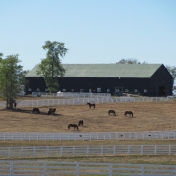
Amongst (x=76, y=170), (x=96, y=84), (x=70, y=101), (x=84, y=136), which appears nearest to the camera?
(x=76, y=170)

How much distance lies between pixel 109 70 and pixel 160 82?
1160cm

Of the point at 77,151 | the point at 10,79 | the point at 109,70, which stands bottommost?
the point at 77,151

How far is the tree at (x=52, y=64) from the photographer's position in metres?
103

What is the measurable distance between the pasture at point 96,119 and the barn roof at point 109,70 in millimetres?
21219

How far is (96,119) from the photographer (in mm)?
67625

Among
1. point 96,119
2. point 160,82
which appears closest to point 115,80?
point 160,82

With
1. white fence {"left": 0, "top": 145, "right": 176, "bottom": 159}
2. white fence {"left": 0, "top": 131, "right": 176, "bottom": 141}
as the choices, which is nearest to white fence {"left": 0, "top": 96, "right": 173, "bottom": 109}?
white fence {"left": 0, "top": 131, "right": 176, "bottom": 141}

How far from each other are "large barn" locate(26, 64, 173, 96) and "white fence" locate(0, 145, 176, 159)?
60.0 meters

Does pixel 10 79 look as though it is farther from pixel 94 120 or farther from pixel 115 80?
pixel 115 80

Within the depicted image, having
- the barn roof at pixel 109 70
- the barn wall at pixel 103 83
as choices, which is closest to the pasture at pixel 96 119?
the barn wall at pixel 103 83

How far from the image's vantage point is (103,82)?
105 metres

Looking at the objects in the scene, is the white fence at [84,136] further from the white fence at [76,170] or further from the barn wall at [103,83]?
the barn wall at [103,83]

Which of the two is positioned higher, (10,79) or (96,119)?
(10,79)

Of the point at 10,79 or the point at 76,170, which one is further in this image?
the point at 10,79
